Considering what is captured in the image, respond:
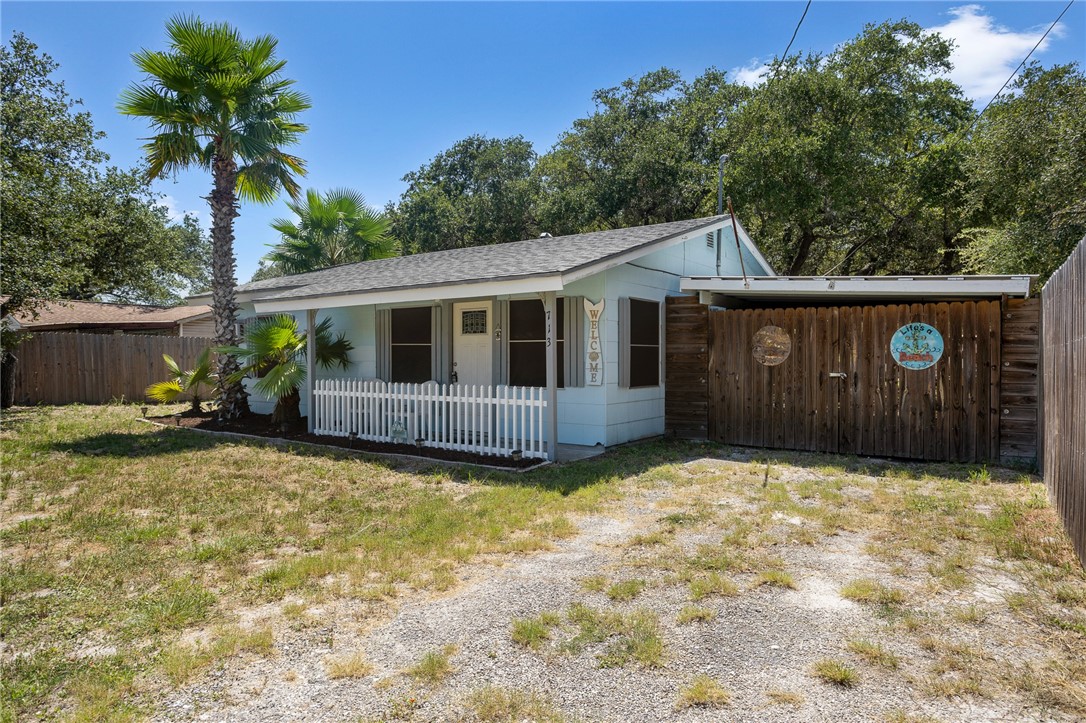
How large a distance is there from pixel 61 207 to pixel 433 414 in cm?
1111

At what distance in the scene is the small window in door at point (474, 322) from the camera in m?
9.99

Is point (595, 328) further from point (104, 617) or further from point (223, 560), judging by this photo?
point (104, 617)

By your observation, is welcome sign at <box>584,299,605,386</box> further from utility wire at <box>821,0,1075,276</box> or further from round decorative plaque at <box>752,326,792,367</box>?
utility wire at <box>821,0,1075,276</box>

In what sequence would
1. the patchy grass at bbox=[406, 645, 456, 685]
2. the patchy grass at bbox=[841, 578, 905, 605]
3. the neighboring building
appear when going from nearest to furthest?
the patchy grass at bbox=[406, 645, 456, 685] < the patchy grass at bbox=[841, 578, 905, 605] < the neighboring building

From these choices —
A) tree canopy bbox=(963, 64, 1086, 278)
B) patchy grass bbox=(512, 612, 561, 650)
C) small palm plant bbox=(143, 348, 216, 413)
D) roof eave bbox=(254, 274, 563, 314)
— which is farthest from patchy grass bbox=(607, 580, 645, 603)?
tree canopy bbox=(963, 64, 1086, 278)

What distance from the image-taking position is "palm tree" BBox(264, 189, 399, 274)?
1762cm

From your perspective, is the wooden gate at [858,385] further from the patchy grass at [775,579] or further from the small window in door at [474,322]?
the patchy grass at [775,579]

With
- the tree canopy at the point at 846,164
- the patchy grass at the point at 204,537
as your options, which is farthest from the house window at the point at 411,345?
the tree canopy at the point at 846,164

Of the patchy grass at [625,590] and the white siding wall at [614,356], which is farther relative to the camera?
the white siding wall at [614,356]

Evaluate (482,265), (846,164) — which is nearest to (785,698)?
(482,265)

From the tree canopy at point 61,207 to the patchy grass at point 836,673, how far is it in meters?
14.1

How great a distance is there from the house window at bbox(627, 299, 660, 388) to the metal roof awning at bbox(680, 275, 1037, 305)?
67cm

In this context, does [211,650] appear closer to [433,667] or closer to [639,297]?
[433,667]

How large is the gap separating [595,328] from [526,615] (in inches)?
217
